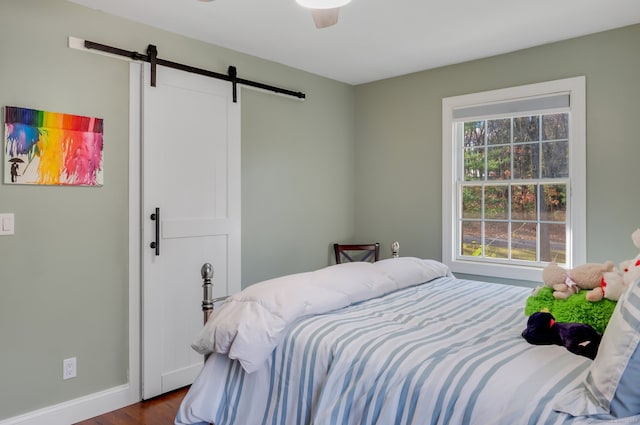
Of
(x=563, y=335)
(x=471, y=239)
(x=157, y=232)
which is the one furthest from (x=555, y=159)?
(x=157, y=232)

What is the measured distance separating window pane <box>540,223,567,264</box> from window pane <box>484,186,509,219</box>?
315 millimetres

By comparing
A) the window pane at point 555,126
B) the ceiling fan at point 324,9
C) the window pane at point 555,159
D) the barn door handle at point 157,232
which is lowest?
the barn door handle at point 157,232

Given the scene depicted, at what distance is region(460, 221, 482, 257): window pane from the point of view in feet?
12.4

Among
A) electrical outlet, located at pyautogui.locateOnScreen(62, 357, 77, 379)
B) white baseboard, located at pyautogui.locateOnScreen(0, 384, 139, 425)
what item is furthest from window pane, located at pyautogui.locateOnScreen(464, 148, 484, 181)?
electrical outlet, located at pyautogui.locateOnScreen(62, 357, 77, 379)

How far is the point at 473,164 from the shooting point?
380 centimetres

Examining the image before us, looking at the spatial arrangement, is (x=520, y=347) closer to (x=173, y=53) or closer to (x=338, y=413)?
(x=338, y=413)

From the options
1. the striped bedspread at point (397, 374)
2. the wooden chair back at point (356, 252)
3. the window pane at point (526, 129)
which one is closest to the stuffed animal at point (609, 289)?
the striped bedspread at point (397, 374)

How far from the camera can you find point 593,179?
10.2 ft

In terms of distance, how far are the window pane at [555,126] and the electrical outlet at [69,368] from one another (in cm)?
356

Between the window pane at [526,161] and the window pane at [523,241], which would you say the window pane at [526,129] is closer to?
the window pane at [526,161]

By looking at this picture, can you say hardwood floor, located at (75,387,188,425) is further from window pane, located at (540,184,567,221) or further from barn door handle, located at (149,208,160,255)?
window pane, located at (540,184,567,221)

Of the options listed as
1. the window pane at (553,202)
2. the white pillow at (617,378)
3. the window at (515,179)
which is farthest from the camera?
the window pane at (553,202)

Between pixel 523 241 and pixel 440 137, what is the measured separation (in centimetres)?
110

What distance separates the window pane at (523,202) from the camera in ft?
11.4
